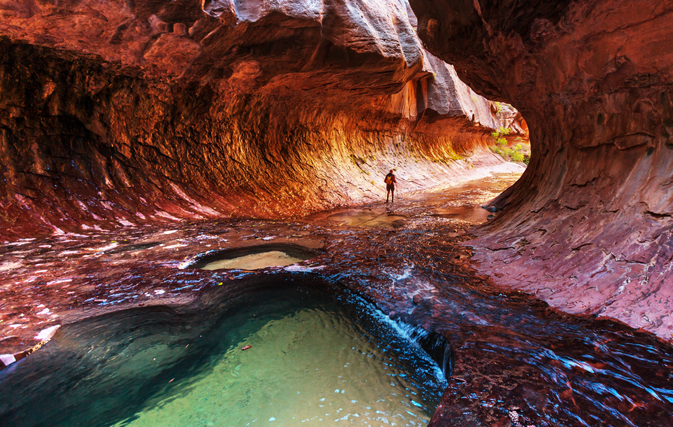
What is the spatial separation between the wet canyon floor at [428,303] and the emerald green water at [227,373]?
0.27 metres

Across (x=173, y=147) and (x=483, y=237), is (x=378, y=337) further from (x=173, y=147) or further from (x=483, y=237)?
(x=173, y=147)

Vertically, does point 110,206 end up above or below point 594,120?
below

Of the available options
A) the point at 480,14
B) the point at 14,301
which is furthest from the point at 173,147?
the point at 480,14

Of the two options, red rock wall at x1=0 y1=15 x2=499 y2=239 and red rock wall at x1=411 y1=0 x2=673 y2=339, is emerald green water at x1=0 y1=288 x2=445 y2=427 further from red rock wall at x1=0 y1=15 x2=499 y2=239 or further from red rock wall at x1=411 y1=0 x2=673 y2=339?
red rock wall at x1=0 y1=15 x2=499 y2=239

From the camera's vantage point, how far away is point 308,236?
270 inches

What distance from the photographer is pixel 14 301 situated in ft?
11.5

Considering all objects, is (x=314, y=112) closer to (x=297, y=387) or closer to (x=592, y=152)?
(x=592, y=152)

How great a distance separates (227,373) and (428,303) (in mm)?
2111

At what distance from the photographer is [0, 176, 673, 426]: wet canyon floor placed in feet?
6.70

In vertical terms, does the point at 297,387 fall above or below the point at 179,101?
below

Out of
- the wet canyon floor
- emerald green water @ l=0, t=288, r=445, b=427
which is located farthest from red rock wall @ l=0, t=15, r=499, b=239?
emerald green water @ l=0, t=288, r=445, b=427

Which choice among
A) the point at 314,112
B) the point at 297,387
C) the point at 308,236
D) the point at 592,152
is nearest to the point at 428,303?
the point at 297,387

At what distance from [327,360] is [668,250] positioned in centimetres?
330

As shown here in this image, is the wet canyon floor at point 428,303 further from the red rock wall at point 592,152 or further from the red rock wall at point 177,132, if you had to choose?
the red rock wall at point 177,132
